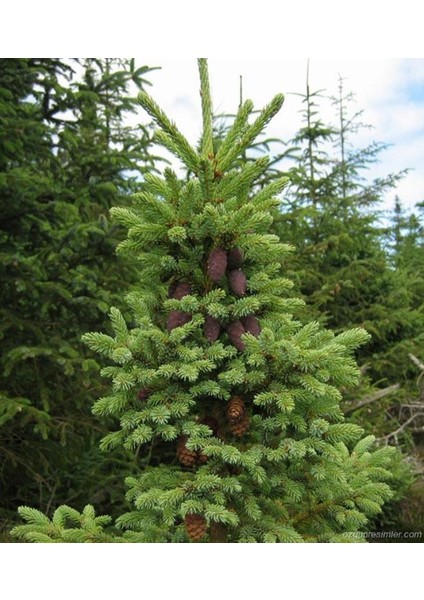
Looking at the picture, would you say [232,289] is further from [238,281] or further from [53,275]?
[53,275]

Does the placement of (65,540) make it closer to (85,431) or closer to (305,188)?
(85,431)

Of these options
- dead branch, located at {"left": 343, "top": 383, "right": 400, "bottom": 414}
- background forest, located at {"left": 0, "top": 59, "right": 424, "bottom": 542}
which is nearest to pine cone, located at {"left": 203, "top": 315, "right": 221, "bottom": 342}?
background forest, located at {"left": 0, "top": 59, "right": 424, "bottom": 542}

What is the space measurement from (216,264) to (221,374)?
37 cm

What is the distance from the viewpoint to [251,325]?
2.14 m

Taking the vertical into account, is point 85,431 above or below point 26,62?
below

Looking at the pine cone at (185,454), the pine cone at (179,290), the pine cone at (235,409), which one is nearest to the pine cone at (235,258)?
the pine cone at (179,290)

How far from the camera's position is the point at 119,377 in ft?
6.62

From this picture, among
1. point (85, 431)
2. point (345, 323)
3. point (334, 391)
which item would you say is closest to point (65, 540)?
point (334, 391)

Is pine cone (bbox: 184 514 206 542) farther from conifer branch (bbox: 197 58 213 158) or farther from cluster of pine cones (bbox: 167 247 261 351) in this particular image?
conifer branch (bbox: 197 58 213 158)

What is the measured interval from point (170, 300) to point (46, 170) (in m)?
5.37

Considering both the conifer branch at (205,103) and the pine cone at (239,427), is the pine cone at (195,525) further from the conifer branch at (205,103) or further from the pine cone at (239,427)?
the conifer branch at (205,103)

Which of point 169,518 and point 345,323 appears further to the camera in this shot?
point 345,323

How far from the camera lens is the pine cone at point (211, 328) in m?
2.11

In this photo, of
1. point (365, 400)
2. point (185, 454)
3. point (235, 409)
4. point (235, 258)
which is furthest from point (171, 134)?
point (365, 400)
